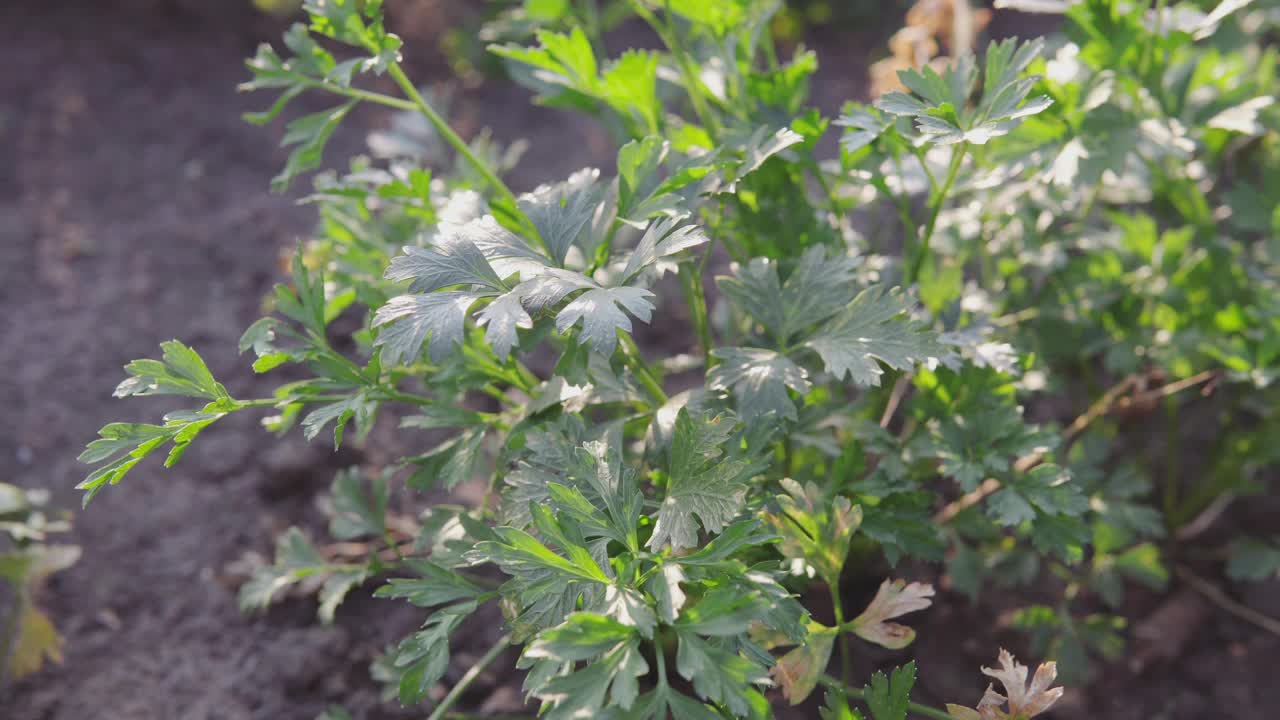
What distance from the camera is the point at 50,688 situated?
4.84 ft

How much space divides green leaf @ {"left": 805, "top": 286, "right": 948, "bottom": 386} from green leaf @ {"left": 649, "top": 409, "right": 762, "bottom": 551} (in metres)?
0.17

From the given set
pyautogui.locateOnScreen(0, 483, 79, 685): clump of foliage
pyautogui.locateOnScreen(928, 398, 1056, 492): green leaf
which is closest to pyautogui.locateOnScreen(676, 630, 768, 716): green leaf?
pyautogui.locateOnScreen(928, 398, 1056, 492): green leaf

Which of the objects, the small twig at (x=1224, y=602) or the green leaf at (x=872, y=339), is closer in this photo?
the green leaf at (x=872, y=339)

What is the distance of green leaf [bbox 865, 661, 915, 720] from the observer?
1.02m

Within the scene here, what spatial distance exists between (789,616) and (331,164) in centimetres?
205

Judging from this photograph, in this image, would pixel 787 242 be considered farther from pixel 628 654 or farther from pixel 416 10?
pixel 416 10

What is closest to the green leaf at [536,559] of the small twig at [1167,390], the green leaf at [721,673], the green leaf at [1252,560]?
the green leaf at [721,673]

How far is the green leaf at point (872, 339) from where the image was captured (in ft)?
3.63

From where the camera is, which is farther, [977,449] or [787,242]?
[787,242]

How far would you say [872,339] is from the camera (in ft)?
3.76

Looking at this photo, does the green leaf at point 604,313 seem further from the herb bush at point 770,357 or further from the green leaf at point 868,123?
the green leaf at point 868,123

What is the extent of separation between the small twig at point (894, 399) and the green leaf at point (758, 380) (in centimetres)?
24

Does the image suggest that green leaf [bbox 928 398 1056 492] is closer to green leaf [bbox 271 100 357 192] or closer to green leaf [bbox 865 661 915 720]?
green leaf [bbox 865 661 915 720]

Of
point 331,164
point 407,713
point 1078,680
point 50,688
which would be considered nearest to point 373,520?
point 407,713
